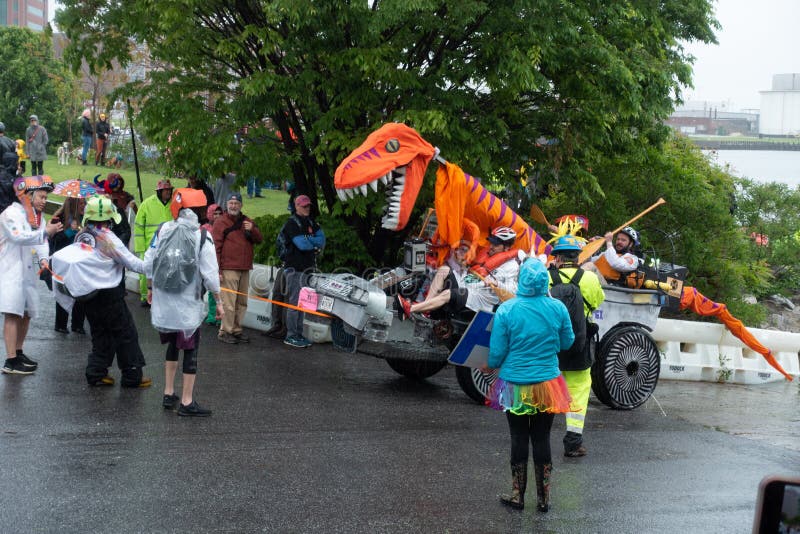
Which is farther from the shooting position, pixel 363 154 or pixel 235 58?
pixel 235 58

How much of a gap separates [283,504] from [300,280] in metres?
4.91

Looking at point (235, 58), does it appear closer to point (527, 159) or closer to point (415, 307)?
point (527, 159)

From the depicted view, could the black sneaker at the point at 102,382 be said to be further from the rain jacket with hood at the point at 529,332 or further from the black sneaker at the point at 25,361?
the rain jacket with hood at the point at 529,332

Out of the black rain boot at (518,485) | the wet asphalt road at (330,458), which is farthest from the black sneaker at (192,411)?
the black rain boot at (518,485)

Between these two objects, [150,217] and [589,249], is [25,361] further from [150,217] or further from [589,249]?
[589,249]

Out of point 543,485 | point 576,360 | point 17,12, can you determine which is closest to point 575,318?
point 576,360

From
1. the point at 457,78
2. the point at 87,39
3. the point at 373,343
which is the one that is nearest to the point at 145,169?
the point at 87,39

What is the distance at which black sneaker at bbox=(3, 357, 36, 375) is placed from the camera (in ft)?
29.1

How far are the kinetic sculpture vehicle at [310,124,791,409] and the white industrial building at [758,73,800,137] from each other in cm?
2352

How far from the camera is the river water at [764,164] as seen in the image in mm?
19720

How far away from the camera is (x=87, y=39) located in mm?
13234

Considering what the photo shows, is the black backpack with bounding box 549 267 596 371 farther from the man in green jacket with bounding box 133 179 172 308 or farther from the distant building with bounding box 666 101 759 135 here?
the distant building with bounding box 666 101 759 135

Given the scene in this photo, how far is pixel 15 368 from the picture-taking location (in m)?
8.91

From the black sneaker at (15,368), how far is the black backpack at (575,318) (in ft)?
16.6
